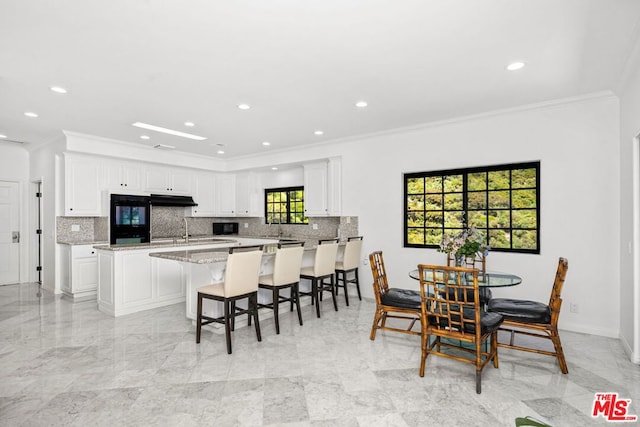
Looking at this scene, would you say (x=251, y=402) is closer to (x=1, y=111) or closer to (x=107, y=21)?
(x=107, y=21)

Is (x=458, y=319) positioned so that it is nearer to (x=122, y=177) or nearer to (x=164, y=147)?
(x=164, y=147)

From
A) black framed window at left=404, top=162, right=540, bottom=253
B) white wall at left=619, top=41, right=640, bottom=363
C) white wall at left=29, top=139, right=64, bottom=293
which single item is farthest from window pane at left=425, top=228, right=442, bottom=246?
white wall at left=29, top=139, right=64, bottom=293

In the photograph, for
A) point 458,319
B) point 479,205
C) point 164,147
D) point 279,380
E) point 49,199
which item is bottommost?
point 279,380

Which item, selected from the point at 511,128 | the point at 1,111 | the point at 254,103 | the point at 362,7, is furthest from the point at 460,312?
the point at 1,111

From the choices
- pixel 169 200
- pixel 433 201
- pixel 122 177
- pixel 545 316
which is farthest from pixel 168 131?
pixel 545 316

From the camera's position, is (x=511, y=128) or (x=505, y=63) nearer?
(x=505, y=63)

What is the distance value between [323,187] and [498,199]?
2.82 metres

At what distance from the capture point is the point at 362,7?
6.95 feet

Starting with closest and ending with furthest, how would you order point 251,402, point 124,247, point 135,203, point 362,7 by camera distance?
point 362,7
point 251,402
point 124,247
point 135,203

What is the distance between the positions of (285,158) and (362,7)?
4388 mm

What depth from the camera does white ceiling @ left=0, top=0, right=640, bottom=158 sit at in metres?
2.16

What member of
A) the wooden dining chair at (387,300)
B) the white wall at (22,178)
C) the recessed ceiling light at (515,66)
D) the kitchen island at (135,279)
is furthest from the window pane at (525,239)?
the white wall at (22,178)

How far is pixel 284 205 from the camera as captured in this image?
7309mm

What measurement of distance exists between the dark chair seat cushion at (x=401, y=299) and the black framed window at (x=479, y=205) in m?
0.91
